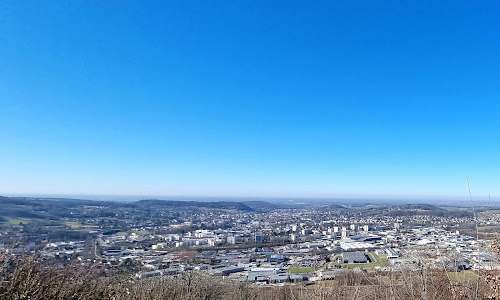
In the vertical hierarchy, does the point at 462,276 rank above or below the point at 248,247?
above

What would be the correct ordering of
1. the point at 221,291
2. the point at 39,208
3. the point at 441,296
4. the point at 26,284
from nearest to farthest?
the point at 26,284 → the point at 441,296 → the point at 221,291 → the point at 39,208

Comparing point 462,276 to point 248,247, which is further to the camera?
point 248,247

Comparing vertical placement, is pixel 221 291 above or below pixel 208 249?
above

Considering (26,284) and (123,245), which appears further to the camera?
(123,245)

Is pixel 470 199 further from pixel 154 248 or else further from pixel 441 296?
pixel 154 248

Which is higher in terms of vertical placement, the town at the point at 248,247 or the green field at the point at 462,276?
the green field at the point at 462,276

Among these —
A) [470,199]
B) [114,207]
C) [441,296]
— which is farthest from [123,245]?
[114,207]

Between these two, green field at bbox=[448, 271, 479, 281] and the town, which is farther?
the town

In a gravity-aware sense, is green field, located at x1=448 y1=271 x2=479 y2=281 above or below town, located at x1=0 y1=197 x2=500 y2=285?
above

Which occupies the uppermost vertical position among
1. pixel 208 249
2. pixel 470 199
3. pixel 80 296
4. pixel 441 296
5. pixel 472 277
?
pixel 470 199

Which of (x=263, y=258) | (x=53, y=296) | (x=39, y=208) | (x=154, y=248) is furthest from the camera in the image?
(x=39, y=208)

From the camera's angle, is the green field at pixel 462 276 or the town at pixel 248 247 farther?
the town at pixel 248 247
